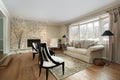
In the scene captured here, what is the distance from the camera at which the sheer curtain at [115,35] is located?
342 centimetres

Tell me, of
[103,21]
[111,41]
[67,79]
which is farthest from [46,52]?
[103,21]

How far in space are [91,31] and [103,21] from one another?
99 centimetres

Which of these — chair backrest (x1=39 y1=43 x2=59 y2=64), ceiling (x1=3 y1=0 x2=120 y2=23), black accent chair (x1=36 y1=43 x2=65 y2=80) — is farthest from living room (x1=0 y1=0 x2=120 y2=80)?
chair backrest (x1=39 y1=43 x2=59 y2=64)

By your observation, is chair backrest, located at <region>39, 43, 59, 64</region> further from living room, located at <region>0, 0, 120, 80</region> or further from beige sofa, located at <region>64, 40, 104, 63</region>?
beige sofa, located at <region>64, 40, 104, 63</region>

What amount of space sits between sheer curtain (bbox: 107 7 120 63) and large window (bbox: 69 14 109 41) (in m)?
0.52

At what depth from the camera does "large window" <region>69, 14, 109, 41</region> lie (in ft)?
14.1

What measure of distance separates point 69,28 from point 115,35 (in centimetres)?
385

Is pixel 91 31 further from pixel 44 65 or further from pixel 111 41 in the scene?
pixel 44 65

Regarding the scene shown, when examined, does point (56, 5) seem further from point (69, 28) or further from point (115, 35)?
point (69, 28)

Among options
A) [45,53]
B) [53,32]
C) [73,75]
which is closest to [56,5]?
[45,53]

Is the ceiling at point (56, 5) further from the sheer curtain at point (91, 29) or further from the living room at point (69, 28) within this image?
the sheer curtain at point (91, 29)

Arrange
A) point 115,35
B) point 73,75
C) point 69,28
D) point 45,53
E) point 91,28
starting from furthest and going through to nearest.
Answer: point 69,28 < point 91,28 < point 115,35 < point 73,75 < point 45,53

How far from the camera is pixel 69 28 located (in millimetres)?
6949

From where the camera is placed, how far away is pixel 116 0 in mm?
3043
